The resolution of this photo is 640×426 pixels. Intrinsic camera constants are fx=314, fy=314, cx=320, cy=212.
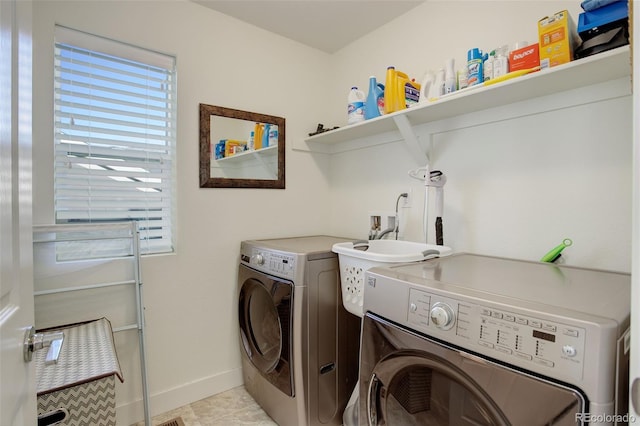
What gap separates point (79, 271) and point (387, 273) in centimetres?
155

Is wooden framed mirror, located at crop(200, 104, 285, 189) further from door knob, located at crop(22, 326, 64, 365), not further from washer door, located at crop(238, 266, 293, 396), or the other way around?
door knob, located at crop(22, 326, 64, 365)

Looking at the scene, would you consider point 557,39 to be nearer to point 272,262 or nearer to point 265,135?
point 272,262

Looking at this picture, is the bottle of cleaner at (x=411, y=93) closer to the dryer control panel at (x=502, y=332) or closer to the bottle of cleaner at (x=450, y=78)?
the bottle of cleaner at (x=450, y=78)

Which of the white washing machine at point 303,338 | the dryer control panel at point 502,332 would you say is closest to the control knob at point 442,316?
the dryer control panel at point 502,332

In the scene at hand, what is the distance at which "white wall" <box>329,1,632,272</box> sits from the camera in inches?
48.9

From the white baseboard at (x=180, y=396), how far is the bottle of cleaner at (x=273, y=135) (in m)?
1.56

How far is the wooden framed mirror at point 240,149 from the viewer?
77.5 inches

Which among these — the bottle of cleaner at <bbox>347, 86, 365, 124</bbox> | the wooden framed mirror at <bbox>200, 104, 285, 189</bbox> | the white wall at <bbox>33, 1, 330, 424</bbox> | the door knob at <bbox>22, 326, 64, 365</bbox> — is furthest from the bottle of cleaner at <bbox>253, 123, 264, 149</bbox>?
the door knob at <bbox>22, 326, 64, 365</bbox>

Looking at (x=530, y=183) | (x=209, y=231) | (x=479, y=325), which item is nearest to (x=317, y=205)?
(x=209, y=231)

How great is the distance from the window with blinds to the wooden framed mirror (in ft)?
0.67

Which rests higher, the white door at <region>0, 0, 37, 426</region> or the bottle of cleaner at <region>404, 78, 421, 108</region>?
the bottle of cleaner at <region>404, 78, 421, 108</region>

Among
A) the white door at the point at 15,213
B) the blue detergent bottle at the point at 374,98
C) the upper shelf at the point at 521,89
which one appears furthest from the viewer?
the blue detergent bottle at the point at 374,98

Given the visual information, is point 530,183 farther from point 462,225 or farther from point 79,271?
point 79,271

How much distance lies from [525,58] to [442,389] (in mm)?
1283
